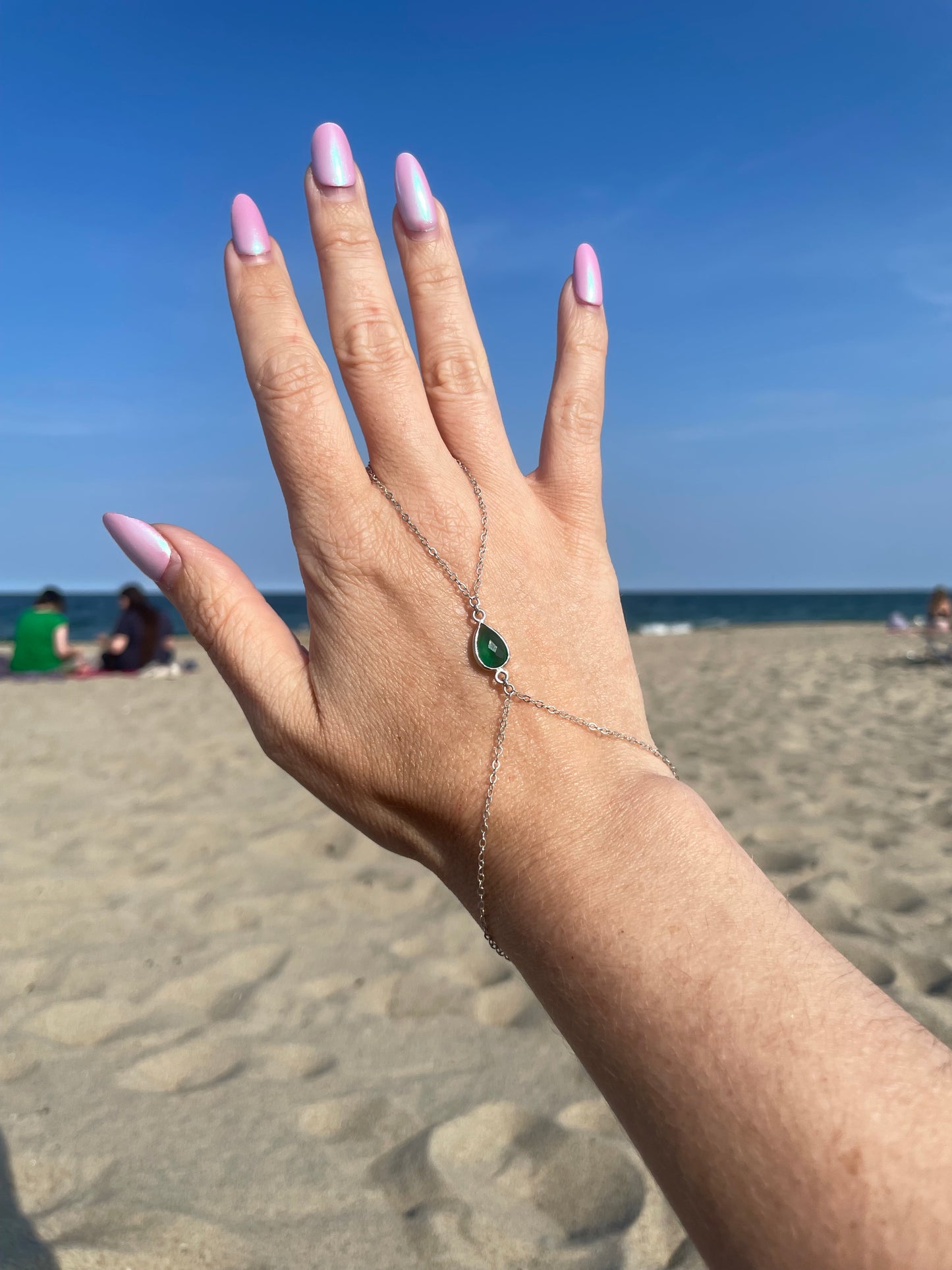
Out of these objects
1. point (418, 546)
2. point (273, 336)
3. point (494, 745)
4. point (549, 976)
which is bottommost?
point (549, 976)

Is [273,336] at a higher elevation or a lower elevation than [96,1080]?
higher

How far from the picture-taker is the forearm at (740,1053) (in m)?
0.59

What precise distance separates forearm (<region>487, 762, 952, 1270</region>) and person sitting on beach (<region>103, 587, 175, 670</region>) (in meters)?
11.1

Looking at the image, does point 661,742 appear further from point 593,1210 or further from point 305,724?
point 305,724

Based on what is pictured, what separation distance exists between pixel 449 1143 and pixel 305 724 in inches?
51.5

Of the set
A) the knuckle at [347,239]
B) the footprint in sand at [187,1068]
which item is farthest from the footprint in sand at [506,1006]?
the knuckle at [347,239]

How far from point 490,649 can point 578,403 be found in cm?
55

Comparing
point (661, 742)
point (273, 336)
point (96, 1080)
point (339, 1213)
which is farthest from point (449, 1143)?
point (661, 742)

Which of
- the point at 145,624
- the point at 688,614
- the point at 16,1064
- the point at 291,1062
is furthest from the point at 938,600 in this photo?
the point at 688,614

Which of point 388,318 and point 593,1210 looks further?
point 593,1210

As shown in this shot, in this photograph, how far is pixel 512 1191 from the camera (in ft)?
5.84

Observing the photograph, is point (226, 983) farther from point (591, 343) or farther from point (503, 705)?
point (591, 343)

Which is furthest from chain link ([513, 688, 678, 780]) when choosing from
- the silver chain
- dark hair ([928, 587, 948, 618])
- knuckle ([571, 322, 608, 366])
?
dark hair ([928, 587, 948, 618])

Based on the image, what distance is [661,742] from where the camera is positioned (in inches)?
231
